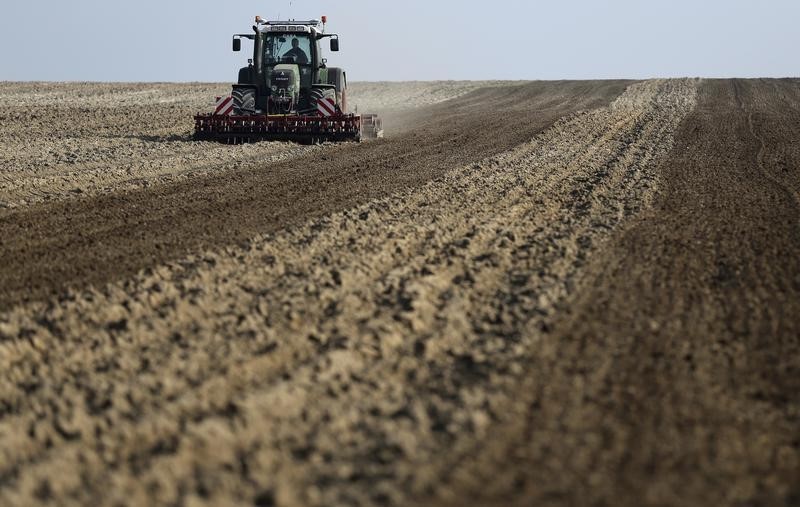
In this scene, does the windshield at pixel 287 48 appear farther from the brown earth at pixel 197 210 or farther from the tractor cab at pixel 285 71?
the brown earth at pixel 197 210

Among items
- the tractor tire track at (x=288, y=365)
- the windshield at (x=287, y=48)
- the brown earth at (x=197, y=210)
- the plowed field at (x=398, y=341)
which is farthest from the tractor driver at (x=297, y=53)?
the tractor tire track at (x=288, y=365)

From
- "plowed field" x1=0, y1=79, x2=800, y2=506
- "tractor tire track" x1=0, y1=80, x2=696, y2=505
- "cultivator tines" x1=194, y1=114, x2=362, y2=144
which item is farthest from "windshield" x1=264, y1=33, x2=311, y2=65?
"tractor tire track" x1=0, y1=80, x2=696, y2=505

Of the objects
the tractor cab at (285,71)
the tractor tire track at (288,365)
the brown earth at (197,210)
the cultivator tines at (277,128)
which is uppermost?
the tractor cab at (285,71)

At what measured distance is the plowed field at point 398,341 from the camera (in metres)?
3.76

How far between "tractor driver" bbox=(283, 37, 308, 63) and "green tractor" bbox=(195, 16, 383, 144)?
0.02 m

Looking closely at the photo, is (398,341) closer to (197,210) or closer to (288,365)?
(288,365)

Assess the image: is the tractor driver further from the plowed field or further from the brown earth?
the plowed field

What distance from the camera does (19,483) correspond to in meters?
3.58

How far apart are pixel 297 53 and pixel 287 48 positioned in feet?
0.74

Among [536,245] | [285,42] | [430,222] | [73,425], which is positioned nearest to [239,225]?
[430,222]

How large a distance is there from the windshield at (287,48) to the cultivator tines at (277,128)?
1.53 metres

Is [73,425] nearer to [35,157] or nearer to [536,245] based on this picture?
[536,245]

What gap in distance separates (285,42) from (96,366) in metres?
14.6

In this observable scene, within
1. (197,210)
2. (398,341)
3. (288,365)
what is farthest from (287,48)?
(288,365)
